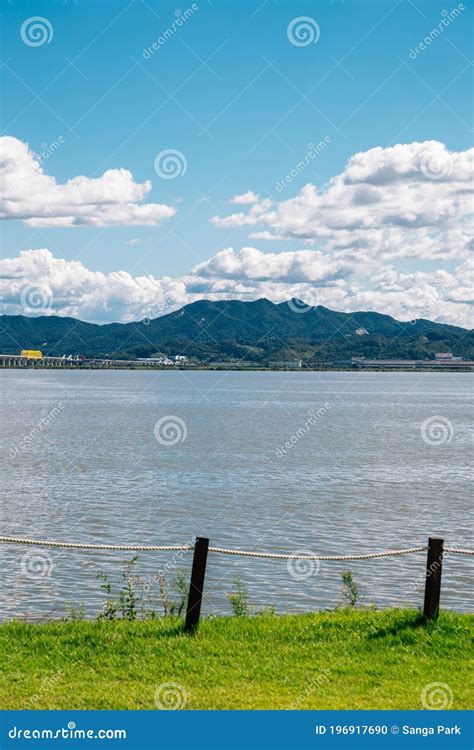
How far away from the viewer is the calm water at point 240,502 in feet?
77.0

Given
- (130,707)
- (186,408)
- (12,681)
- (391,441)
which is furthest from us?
(186,408)

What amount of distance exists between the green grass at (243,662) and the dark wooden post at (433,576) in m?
0.24

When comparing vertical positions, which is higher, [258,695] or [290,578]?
[258,695]

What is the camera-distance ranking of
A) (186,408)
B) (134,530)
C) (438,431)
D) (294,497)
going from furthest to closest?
(186,408)
(438,431)
(294,497)
(134,530)

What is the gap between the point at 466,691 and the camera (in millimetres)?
11789

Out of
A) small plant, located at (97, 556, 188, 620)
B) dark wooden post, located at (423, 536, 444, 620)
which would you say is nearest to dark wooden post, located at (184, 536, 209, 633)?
small plant, located at (97, 556, 188, 620)

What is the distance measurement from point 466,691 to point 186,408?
109752 millimetres

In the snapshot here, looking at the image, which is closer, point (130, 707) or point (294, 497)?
point (130, 707)

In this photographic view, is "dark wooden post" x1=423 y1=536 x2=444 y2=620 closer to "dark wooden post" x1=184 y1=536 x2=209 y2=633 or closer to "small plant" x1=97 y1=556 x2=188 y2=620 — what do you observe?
"dark wooden post" x1=184 y1=536 x2=209 y2=633

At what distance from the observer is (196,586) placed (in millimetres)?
14055

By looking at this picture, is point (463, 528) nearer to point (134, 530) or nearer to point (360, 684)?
point (134, 530)

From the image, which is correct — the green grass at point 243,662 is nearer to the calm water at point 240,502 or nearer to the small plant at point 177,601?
the small plant at point 177,601

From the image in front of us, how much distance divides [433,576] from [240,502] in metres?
25.5

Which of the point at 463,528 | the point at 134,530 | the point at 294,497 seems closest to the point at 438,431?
the point at 294,497
